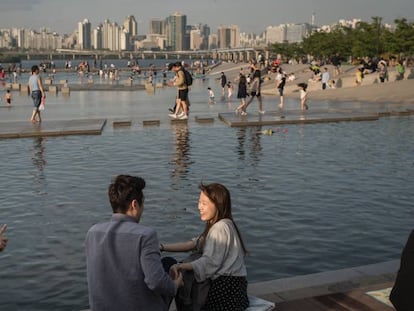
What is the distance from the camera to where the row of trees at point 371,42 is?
6475 cm

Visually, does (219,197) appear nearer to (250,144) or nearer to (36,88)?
(250,144)

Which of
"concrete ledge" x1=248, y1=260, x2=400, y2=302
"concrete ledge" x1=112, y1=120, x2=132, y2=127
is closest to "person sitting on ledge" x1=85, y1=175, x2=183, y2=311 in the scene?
"concrete ledge" x1=248, y1=260, x2=400, y2=302

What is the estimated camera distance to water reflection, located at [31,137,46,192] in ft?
40.9

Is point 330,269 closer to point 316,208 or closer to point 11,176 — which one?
point 316,208

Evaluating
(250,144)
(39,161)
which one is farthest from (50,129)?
(250,144)

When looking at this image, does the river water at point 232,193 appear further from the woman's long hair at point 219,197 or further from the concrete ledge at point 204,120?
the concrete ledge at point 204,120

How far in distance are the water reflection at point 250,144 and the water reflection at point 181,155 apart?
1.33 metres

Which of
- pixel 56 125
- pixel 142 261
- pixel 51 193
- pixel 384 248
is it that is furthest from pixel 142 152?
pixel 142 261

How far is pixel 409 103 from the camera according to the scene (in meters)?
30.7

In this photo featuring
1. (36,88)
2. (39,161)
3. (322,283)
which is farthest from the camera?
(36,88)

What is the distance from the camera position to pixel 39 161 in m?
14.9

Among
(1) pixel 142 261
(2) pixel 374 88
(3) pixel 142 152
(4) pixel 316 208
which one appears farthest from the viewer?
(2) pixel 374 88

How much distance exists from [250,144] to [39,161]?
5.61 m

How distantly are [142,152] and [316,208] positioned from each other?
6887 mm
